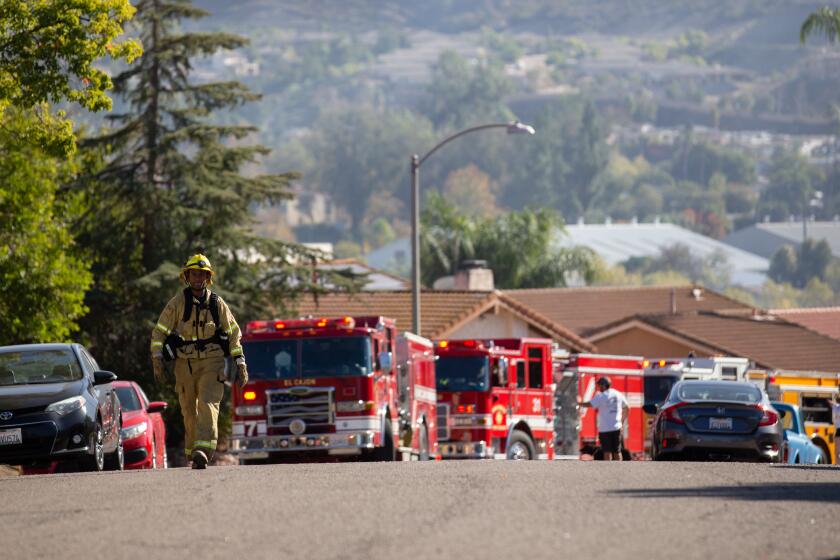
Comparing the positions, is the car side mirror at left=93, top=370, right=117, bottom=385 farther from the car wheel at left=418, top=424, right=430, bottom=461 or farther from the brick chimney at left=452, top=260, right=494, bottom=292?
the brick chimney at left=452, top=260, right=494, bottom=292

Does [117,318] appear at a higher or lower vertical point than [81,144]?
lower

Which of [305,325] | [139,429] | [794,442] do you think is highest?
[305,325]

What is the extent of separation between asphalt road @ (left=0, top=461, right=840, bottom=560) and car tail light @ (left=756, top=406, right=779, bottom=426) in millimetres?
7908

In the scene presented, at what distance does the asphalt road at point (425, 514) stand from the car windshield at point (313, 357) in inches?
336

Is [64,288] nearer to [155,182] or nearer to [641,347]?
[155,182]

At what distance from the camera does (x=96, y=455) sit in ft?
68.9

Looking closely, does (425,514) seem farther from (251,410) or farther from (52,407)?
(251,410)

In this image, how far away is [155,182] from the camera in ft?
156

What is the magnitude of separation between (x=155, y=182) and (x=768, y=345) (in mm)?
25678

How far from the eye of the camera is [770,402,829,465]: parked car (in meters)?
31.6

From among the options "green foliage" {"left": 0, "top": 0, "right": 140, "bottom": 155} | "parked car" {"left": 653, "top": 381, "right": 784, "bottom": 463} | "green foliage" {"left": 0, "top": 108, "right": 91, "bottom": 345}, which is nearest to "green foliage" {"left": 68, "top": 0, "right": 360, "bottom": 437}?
"green foliage" {"left": 0, "top": 108, "right": 91, "bottom": 345}

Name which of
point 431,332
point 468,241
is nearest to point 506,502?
point 431,332

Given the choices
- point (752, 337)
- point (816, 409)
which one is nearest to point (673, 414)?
point (816, 409)

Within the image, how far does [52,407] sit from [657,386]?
2215cm
